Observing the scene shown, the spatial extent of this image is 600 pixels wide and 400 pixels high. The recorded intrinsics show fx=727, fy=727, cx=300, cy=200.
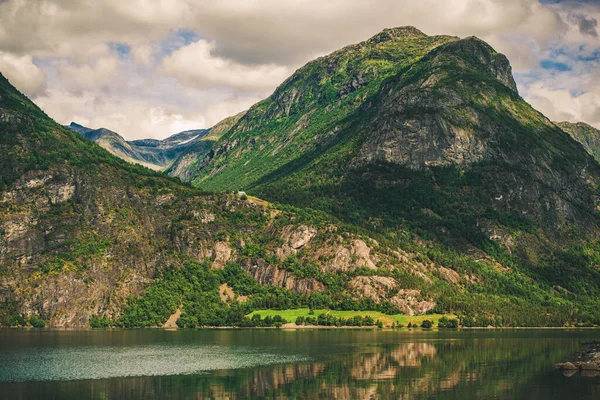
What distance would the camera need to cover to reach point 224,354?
19962cm

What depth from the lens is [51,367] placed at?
167 meters

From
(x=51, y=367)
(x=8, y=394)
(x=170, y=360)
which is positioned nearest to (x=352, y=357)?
(x=170, y=360)

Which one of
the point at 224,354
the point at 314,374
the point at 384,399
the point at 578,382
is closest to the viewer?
the point at 384,399

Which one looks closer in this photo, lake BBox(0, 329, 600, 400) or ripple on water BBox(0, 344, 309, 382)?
lake BBox(0, 329, 600, 400)

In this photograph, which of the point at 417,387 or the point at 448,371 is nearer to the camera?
the point at 417,387

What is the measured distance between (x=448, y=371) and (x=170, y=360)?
6945 centimetres

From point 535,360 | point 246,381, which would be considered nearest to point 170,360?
point 246,381

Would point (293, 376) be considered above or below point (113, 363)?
below

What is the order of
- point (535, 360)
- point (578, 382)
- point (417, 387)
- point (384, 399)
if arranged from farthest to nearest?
point (535, 360)
point (578, 382)
point (417, 387)
point (384, 399)

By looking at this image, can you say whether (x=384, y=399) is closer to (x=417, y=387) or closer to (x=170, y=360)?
(x=417, y=387)

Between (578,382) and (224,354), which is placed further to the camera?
(224,354)

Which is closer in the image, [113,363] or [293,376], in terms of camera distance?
→ [293,376]

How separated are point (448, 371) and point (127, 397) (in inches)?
2741

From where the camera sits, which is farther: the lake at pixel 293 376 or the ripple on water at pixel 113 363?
the ripple on water at pixel 113 363
